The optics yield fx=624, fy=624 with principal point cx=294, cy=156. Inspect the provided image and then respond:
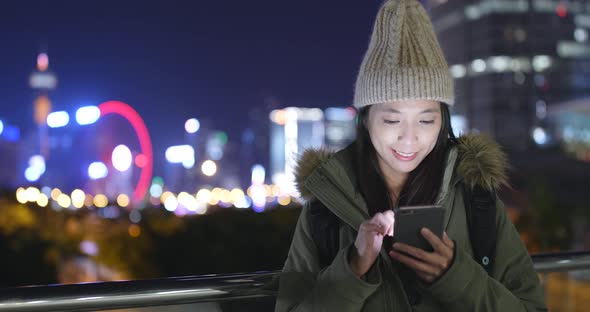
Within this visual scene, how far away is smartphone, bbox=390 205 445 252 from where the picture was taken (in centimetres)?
151

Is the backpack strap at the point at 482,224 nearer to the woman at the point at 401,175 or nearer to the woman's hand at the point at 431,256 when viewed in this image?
the woman at the point at 401,175

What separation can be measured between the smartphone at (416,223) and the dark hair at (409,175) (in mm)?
304

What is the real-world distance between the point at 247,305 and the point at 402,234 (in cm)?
88

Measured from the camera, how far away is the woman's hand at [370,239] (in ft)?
5.14

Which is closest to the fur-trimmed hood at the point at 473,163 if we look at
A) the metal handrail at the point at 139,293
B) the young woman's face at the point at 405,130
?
the young woman's face at the point at 405,130

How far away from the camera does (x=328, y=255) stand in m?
1.81

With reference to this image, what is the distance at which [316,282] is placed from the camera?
5.61 feet

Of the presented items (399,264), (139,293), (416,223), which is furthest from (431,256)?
(139,293)

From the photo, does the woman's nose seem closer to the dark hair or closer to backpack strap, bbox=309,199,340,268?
the dark hair

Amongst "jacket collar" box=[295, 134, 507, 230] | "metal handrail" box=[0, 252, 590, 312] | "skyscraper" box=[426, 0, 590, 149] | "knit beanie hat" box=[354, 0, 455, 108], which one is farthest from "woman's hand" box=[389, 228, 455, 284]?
"skyscraper" box=[426, 0, 590, 149]

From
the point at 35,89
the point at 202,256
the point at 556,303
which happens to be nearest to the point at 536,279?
the point at 556,303

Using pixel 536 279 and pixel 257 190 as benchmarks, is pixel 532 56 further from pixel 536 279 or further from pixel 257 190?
pixel 536 279

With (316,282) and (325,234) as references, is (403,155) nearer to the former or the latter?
(325,234)

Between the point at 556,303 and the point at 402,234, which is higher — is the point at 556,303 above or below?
below
